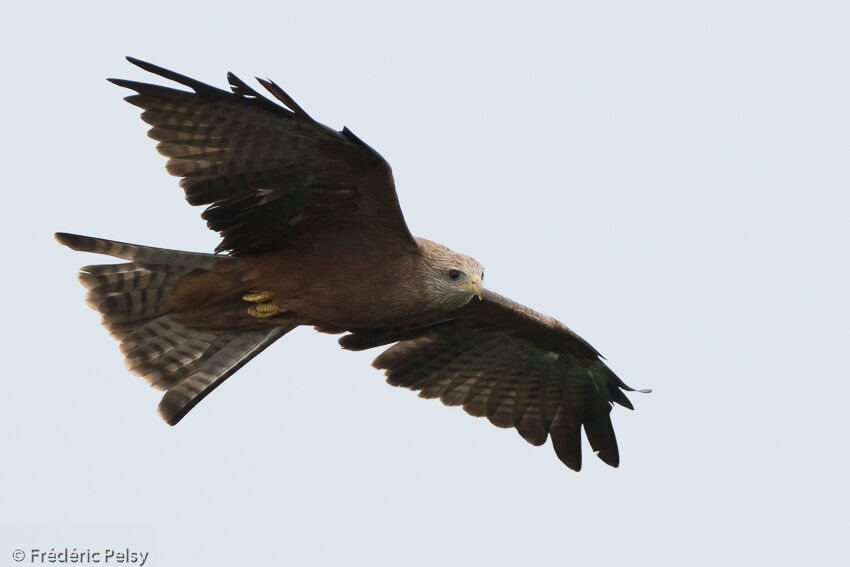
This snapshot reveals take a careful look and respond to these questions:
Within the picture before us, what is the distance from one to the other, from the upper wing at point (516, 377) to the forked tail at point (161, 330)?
165 cm

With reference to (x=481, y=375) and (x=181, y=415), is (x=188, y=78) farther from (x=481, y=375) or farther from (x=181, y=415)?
(x=481, y=375)

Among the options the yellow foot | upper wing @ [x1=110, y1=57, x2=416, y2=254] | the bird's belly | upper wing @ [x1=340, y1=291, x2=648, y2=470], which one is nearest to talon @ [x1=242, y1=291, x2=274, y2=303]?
the yellow foot

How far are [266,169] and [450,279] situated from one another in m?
1.64

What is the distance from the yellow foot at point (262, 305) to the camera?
1005 centimetres

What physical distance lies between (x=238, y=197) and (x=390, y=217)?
116 cm

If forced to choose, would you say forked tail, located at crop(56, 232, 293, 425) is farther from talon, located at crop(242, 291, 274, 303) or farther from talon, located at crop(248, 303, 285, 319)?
talon, located at crop(248, 303, 285, 319)

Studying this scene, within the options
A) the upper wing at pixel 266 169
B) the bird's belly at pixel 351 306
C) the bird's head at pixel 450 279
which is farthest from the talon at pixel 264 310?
the bird's head at pixel 450 279

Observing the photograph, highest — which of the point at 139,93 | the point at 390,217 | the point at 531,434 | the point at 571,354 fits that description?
the point at 139,93

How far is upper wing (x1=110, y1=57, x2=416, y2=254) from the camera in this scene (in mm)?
9125

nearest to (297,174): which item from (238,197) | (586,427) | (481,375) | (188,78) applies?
(238,197)

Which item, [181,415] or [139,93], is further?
A: [181,415]

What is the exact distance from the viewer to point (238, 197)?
9672 mm

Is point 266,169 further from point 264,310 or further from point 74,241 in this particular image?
point 74,241

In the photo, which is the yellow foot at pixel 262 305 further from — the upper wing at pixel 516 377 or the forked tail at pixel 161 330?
the upper wing at pixel 516 377
